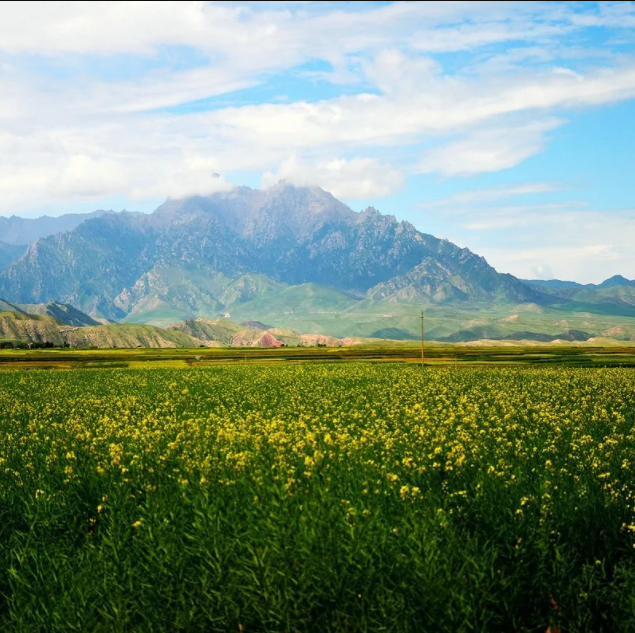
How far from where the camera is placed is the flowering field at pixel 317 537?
12.9 metres

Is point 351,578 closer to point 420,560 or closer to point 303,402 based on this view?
point 420,560

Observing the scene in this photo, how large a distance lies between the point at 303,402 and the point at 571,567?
2859 cm

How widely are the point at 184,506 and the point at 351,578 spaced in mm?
5706

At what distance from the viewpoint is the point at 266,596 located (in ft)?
41.8

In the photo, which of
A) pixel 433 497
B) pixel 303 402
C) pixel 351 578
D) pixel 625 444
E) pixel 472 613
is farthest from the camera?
pixel 303 402

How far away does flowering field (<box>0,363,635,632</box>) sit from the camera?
1289 cm

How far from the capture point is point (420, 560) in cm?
1295

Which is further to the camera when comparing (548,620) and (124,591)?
(124,591)

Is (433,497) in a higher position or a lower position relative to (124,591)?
higher

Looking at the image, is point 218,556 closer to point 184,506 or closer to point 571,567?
point 184,506

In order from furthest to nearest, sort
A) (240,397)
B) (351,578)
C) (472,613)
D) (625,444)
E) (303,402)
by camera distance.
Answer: (240,397) < (303,402) < (625,444) < (351,578) < (472,613)

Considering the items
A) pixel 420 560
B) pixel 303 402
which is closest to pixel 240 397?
pixel 303 402

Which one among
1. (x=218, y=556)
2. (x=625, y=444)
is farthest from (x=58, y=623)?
(x=625, y=444)

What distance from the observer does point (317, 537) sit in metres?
13.9
